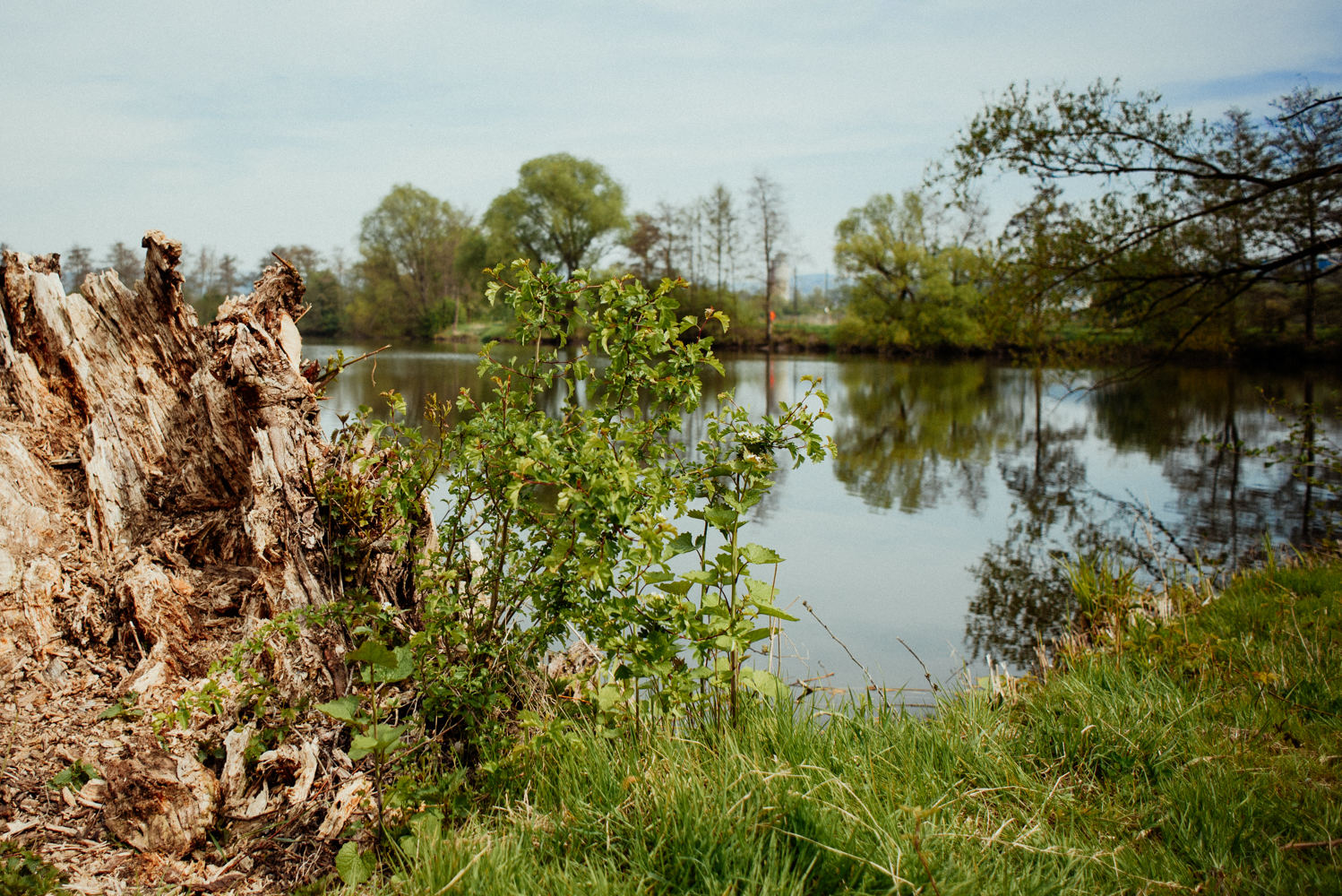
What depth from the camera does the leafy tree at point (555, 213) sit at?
186ft

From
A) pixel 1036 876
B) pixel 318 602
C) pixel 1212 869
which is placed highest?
pixel 318 602

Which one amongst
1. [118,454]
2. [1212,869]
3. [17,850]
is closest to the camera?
[1212,869]

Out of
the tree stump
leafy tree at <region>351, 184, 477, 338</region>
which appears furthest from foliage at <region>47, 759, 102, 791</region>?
leafy tree at <region>351, 184, 477, 338</region>

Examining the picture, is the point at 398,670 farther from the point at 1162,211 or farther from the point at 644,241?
the point at 644,241

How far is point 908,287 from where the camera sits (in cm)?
5153

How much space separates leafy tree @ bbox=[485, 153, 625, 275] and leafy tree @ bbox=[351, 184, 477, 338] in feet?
27.6

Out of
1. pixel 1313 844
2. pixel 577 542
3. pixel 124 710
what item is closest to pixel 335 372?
pixel 124 710

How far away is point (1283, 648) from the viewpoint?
419 cm

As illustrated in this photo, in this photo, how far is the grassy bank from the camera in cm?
201

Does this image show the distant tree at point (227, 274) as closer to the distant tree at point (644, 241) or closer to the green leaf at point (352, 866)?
the green leaf at point (352, 866)

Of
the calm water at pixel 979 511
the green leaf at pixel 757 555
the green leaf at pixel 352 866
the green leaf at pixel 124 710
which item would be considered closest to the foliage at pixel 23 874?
the green leaf at pixel 124 710

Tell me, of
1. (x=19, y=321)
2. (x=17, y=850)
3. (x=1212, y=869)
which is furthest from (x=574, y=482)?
(x=19, y=321)

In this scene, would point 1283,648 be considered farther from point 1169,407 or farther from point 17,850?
point 1169,407

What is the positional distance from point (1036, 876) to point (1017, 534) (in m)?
8.15
